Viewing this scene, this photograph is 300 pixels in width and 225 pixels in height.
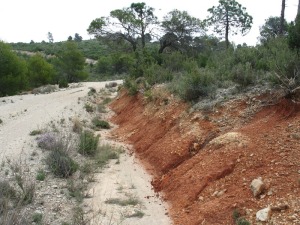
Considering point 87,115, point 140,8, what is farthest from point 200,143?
point 140,8

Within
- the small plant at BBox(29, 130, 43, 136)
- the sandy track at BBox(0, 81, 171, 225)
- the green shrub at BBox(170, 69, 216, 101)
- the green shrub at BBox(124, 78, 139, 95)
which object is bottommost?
the sandy track at BBox(0, 81, 171, 225)

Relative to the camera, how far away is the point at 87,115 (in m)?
17.1

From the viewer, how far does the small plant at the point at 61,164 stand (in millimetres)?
9109

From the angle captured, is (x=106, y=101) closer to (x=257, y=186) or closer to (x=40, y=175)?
(x=40, y=175)

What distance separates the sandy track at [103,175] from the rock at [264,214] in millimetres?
1909

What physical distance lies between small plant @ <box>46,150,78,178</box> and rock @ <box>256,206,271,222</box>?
4.76 m

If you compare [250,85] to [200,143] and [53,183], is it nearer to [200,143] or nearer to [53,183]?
[200,143]

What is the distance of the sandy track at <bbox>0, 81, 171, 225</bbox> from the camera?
288 inches

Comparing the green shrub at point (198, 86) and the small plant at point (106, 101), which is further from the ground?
the green shrub at point (198, 86)

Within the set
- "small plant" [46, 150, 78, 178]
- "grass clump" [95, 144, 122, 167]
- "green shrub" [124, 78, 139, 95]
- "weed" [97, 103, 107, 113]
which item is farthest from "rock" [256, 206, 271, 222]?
"weed" [97, 103, 107, 113]

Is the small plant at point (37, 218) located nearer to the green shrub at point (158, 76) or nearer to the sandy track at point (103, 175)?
the sandy track at point (103, 175)

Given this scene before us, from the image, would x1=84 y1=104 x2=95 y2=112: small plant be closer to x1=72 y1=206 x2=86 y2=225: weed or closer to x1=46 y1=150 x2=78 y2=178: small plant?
x1=46 y1=150 x2=78 y2=178: small plant

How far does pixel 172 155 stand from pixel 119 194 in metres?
2.17

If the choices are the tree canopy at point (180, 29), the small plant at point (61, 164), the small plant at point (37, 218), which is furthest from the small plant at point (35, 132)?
the tree canopy at point (180, 29)
